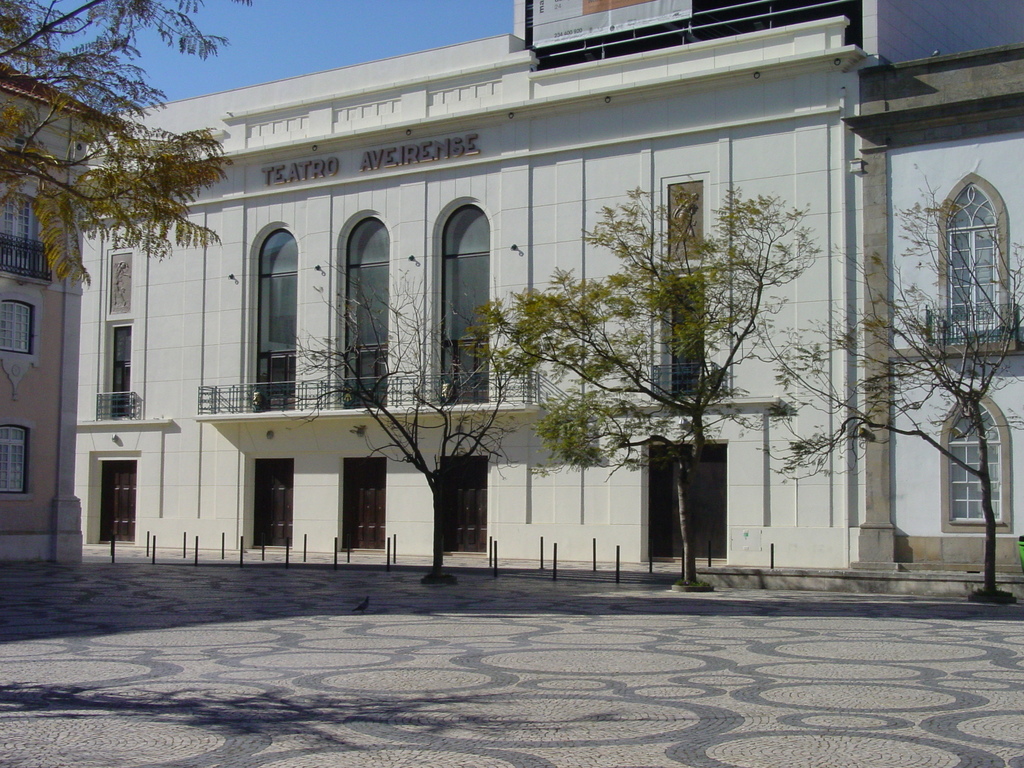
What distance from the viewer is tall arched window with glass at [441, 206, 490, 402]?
34.4 meters

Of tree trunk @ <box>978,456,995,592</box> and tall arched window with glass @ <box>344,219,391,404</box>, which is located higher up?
tall arched window with glass @ <box>344,219,391,404</box>

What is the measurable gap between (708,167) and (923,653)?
20252 mm

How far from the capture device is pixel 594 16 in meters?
34.7

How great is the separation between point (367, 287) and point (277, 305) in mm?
3470

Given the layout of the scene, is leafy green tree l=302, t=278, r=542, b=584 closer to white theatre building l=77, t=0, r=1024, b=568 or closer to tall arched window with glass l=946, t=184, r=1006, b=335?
white theatre building l=77, t=0, r=1024, b=568

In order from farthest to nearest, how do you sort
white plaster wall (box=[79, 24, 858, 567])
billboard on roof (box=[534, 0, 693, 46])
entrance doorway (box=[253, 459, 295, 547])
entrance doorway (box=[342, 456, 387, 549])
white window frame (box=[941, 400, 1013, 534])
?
entrance doorway (box=[253, 459, 295, 547]), entrance doorway (box=[342, 456, 387, 549]), billboard on roof (box=[534, 0, 693, 46]), white plaster wall (box=[79, 24, 858, 567]), white window frame (box=[941, 400, 1013, 534])

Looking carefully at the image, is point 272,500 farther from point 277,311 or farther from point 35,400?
point 35,400

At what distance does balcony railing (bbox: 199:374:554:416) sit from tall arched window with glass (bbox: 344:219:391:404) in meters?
0.53

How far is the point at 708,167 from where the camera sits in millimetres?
30969

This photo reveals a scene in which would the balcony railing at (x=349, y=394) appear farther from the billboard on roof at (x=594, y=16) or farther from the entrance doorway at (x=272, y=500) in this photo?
the billboard on roof at (x=594, y=16)

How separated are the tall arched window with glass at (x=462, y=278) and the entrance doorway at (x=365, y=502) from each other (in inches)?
152

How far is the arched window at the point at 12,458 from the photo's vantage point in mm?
29250

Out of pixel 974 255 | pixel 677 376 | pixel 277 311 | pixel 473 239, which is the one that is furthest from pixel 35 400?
pixel 974 255

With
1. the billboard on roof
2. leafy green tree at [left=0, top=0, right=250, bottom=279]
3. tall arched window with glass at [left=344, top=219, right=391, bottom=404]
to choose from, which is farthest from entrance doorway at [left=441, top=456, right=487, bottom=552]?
leafy green tree at [left=0, top=0, right=250, bottom=279]
